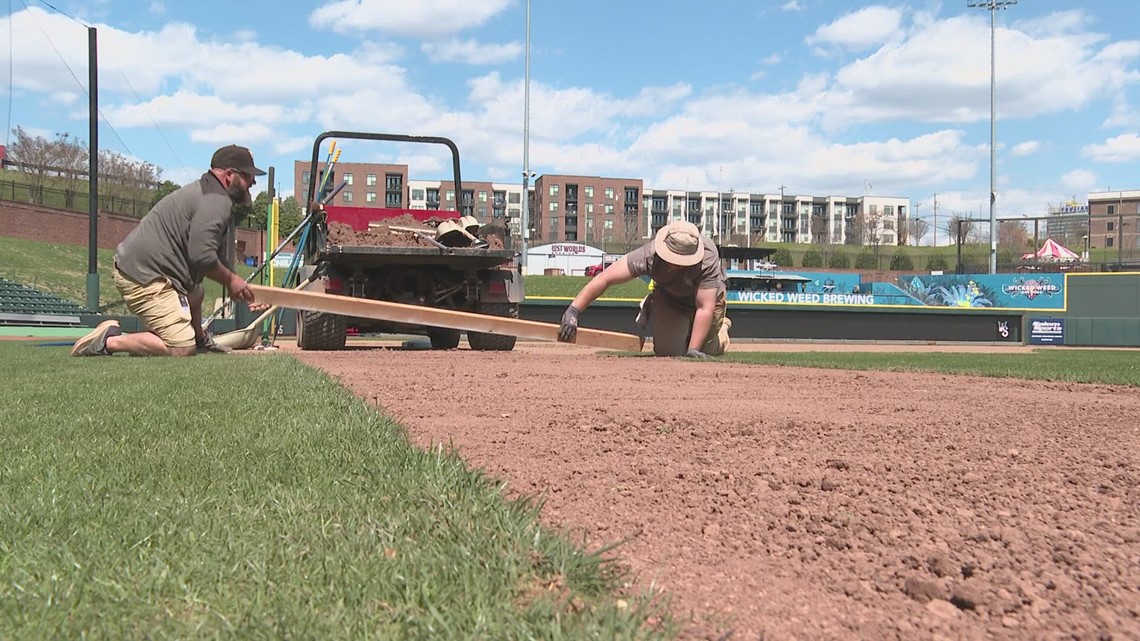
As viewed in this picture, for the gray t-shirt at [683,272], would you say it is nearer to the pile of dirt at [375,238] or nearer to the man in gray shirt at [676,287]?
the man in gray shirt at [676,287]

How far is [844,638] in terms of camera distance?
145cm

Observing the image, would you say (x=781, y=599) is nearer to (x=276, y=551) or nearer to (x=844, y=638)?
(x=844, y=638)

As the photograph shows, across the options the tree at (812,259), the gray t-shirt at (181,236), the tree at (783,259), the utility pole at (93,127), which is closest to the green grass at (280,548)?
the gray t-shirt at (181,236)

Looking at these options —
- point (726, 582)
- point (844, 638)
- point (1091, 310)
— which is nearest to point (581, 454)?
point (726, 582)

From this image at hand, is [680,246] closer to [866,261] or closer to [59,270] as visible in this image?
[59,270]

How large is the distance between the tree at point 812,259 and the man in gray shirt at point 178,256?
63.4 metres

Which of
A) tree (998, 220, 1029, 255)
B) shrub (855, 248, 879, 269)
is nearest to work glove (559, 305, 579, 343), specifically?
tree (998, 220, 1029, 255)

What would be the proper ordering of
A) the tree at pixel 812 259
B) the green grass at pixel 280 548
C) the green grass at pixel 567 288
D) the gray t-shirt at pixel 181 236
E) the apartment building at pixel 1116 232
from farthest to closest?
the tree at pixel 812 259, the apartment building at pixel 1116 232, the green grass at pixel 567 288, the gray t-shirt at pixel 181 236, the green grass at pixel 280 548

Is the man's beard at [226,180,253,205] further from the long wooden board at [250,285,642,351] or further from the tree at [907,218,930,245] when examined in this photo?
the tree at [907,218,930,245]

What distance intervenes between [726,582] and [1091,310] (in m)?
35.9

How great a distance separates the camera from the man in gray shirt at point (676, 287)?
8383mm

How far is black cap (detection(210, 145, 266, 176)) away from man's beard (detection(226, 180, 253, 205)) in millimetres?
153

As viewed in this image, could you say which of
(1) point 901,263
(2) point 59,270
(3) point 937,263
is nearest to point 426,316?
(2) point 59,270

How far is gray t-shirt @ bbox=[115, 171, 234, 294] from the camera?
23.6 feet
